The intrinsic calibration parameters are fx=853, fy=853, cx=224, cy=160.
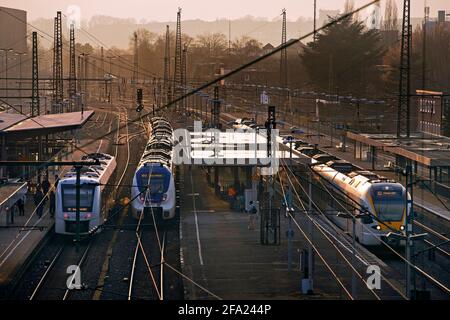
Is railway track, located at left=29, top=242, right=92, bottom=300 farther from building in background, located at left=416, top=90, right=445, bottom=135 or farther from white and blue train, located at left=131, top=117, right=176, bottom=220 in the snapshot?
building in background, located at left=416, top=90, right=445, bottom=135

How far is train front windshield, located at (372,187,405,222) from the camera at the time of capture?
53.3 feet

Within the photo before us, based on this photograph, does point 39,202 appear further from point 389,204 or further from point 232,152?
point 389,204

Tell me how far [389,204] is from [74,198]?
6323 mm

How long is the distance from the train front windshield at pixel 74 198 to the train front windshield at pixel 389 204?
5756 millimetres

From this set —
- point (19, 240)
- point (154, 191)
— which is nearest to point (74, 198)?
point (19, 240)

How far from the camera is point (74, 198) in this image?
1744 centimetres

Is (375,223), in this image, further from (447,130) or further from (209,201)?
(447,130)

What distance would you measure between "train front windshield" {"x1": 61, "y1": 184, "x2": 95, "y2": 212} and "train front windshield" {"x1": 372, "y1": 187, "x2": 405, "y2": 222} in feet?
18.9

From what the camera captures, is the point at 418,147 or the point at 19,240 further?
the point at 418,147

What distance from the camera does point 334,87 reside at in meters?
44.6

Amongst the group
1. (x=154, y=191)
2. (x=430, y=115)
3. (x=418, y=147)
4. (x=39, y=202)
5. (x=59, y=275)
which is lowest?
(x=59, y=275)

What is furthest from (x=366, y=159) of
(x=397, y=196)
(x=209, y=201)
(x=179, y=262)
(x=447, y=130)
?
(x=179, y=262)

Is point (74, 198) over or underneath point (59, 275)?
over
